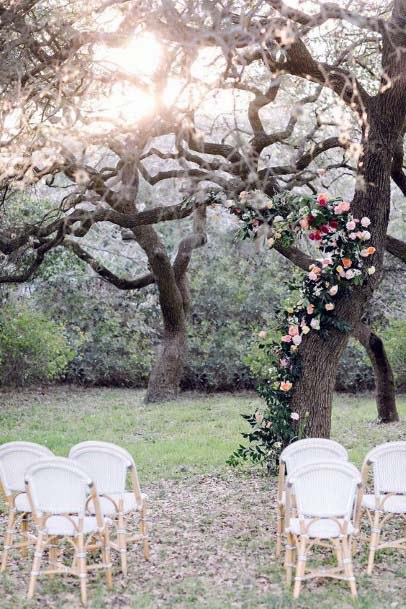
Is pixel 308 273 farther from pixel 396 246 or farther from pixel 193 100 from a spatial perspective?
pixel 193 100

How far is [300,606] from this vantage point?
5.21m

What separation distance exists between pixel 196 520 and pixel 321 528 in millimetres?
2367

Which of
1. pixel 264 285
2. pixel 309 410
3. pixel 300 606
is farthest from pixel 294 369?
pixel 264 285

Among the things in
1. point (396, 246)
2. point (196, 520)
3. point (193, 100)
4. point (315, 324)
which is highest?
point (193, 100)

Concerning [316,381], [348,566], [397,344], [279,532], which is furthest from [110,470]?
[397,344]

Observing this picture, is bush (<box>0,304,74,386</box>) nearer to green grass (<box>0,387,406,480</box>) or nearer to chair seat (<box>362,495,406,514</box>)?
green grass (<box>0,387,406,480</box>)

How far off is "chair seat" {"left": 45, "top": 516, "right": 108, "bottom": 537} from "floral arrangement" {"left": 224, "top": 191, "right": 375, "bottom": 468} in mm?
3453

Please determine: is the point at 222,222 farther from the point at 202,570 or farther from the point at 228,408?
the point at 202,570

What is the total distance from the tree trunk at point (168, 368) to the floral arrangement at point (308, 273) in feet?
25.6

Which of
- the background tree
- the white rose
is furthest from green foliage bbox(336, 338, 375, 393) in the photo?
the white rose

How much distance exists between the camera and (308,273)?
29.3 ft

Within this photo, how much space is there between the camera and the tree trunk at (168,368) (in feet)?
56.0

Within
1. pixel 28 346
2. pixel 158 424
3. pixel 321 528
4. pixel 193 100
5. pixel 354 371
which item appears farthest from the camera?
pixel 354 371

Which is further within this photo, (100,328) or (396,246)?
(100,328)
